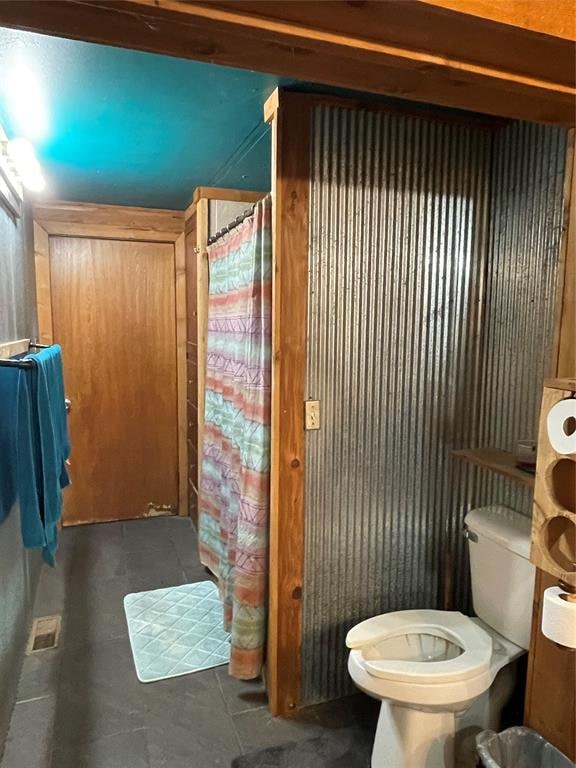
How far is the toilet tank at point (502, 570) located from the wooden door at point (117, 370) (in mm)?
2500

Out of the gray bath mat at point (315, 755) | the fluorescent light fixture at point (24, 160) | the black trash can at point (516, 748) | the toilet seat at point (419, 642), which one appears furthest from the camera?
the fluorescent light fixture at point (24, 160)

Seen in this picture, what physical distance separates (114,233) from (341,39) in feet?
9.58

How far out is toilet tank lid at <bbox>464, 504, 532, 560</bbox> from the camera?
5.55 ft

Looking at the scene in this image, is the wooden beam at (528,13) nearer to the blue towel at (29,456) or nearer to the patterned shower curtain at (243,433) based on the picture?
the patterned shower curtain at (243,433)

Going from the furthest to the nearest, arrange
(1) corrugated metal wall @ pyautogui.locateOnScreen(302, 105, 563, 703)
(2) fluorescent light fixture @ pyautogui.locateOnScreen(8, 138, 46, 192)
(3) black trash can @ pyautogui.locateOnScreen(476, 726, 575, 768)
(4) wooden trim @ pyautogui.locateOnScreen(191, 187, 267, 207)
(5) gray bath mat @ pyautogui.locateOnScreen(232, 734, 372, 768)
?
(4) wooden trim @ pyautogui.locateOnScreen(191, 187, 267, 207) < (2) fluorescent light fixture @ pyautogui.locateOnScreen(8, 138, 46, 192) < (1) corrugated metal wall @ pyautogui.locateOnScreen(302, 105, 563, 703) < (5) gray bath mat @ pyautogui.locateOnScreen(232, 734, 372, 768) < (3) black trash can @ pyautogui.locateOnScreen(476, 726, 575, 768)

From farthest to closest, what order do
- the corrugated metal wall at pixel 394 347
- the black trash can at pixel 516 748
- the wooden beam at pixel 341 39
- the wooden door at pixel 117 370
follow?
the wooden door at pixel 117 370, the corrugated metal wall at pixel 394 347, the black trash can at pixel 516 748, the wooden beam at pixel 341 39

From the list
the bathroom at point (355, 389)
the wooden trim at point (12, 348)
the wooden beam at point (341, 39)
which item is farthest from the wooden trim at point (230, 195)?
the wooden beam at point (341, 39)

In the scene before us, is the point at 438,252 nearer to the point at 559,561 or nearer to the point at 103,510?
the point at 559,561

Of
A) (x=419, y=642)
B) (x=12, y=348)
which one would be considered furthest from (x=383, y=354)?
(x=12, y=348)

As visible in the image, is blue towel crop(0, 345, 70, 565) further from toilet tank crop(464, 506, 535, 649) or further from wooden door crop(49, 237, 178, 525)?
wooden door crop(49, 237, 178, 525)

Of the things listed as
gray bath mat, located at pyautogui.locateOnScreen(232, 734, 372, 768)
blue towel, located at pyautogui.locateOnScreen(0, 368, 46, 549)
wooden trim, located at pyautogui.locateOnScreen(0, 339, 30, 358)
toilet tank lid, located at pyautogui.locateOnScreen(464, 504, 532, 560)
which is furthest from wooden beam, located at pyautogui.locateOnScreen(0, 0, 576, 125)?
gray bath mat, located at pyautogui.locateOnScreen(232, 734, 372, 768)

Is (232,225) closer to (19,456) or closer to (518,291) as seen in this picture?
(518,291)

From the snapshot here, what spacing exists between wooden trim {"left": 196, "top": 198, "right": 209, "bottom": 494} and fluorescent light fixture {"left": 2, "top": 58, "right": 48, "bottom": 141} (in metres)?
0.95

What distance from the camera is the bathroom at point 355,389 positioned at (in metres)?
1.78
